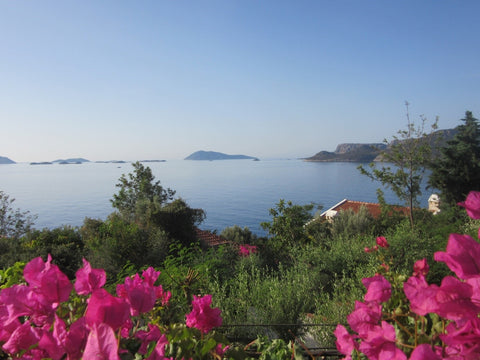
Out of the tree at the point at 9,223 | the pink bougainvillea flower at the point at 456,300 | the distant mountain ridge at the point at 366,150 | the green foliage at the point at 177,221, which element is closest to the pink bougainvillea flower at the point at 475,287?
the pink bougainvillea flower at the point at 456,300

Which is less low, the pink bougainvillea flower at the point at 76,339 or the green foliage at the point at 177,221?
the pink bougainvillea flower at the point at 76,339

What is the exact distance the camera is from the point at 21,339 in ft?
1.82

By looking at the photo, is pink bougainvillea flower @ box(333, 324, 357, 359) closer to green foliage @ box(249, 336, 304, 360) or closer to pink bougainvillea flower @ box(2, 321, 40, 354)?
green foliage @ box(249, 336, 304, 360)

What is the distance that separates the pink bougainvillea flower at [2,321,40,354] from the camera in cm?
55

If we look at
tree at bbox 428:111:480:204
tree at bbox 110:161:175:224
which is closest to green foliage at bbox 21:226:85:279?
tree at bbox 110:161:175:224

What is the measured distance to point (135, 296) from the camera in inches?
22.6

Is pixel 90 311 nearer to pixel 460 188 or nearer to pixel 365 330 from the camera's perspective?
pixel 365 330

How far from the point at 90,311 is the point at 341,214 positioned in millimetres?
11323

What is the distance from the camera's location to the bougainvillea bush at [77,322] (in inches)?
17.9

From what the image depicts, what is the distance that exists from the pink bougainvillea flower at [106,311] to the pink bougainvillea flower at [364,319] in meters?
0.40

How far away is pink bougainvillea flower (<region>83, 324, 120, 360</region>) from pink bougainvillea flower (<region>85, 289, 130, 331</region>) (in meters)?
0.04

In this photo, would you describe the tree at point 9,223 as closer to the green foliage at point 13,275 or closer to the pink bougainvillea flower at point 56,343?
the green foliage at point 13,275

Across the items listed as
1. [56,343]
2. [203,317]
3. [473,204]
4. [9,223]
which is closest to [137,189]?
[9,223]

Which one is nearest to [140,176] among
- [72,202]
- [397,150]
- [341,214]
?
[341,214]
